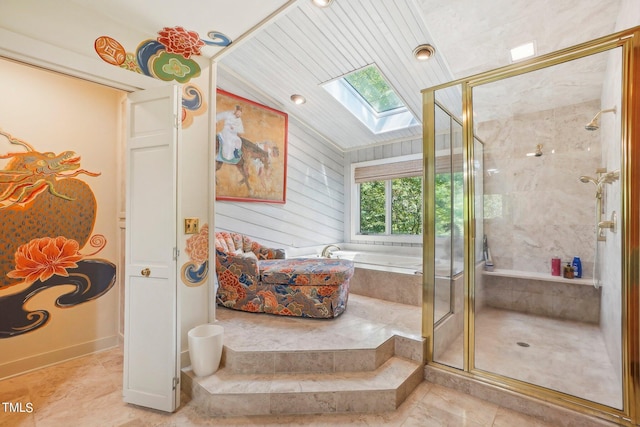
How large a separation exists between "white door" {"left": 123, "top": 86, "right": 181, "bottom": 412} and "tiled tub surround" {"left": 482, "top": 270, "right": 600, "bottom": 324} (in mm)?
3212

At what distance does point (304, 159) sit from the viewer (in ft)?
14.7

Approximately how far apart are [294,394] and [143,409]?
1.04 metres

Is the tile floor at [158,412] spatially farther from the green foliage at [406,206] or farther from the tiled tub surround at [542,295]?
the green foliage at [406,206]

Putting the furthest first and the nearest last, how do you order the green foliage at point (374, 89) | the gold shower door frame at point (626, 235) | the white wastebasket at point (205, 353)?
1. the green foliage at point (374, 89)
2. the white wastebasket at point (205, 353)
3. the gold shower door frame at point (626, 235)

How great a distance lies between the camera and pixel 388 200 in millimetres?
4828

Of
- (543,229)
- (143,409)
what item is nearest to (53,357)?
(143,409)

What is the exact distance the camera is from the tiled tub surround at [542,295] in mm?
2997

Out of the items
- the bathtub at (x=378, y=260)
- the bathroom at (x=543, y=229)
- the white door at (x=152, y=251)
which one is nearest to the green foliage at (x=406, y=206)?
the bathtub at (x=378, y=260)

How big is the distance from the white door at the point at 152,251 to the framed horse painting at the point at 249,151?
1.31 m

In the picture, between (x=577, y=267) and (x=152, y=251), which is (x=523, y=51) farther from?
(x=152, y=251)

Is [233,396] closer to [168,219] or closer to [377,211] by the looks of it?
[168,219]

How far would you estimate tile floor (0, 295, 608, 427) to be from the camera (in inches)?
69.6

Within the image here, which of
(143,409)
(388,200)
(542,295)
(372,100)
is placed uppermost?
Answer: (372,100)

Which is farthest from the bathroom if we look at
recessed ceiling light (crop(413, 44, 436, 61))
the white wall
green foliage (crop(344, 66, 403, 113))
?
the white wall
